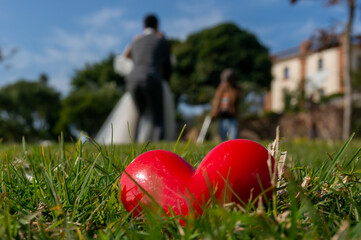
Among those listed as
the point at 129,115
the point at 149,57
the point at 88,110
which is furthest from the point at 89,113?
the point at 149,57

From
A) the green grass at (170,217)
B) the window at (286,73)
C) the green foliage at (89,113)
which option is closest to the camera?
the green grass at (170,217)

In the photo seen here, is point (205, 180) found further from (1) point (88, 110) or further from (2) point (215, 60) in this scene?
(2) point (215, 60)

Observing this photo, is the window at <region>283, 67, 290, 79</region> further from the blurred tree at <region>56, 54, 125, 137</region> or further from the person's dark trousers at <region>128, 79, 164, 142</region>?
the person's dark trousers at <region>128, 79, 164, 142</region>

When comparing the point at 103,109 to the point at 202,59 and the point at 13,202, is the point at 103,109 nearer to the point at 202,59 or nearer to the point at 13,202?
the point at 202,59

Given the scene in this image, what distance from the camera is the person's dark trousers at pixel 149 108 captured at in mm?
7199

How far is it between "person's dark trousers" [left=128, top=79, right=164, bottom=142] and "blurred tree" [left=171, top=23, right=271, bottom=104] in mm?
26824

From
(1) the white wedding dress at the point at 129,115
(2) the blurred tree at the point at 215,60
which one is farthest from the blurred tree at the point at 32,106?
(1) the white wedding dress at the point at 129,115

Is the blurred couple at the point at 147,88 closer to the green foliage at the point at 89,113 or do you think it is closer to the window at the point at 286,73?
the green foliage at the point at 89,113

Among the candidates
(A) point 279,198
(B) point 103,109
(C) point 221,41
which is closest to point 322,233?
(A) point 279,198

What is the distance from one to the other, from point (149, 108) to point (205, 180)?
674 centimetres

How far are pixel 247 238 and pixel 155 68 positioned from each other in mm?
6543

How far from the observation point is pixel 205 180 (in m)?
0.97

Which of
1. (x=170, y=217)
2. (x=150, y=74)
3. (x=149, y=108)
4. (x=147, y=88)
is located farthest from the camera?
(x=149, y=108)

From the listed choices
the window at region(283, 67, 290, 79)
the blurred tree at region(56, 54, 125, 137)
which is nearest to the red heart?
the blurred tree at region(56, 54, 125, 137)
